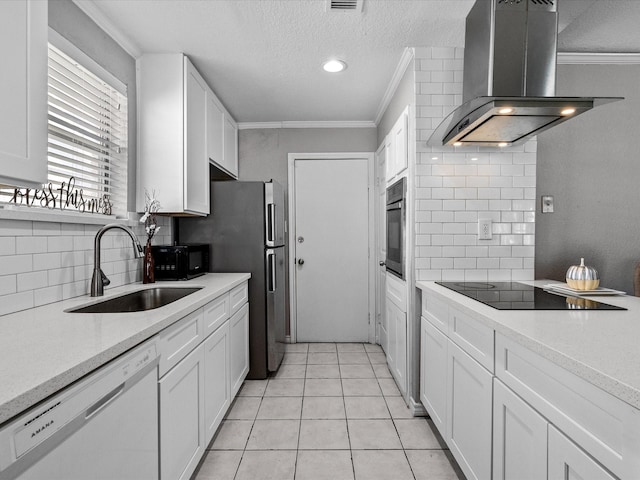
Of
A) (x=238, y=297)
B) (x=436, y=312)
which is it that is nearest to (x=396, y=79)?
(x=436, y=312)

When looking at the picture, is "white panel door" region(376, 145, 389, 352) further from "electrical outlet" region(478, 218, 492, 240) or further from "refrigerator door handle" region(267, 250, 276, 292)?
"electrical outlet" region(478, 218, 492, 240)

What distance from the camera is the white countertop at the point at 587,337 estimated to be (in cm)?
79

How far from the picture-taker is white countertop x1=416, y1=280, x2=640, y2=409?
79 cm

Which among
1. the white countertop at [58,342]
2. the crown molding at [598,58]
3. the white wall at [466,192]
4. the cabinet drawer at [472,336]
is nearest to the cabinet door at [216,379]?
the white countertop at [58,342]

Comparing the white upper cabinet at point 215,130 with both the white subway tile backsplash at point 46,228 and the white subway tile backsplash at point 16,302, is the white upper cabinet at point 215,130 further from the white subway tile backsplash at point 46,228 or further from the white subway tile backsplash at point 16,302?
the white subway tile backsplash at point 16,302

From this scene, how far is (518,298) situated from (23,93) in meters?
1.99

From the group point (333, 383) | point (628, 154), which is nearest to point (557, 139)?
point (628, 154)

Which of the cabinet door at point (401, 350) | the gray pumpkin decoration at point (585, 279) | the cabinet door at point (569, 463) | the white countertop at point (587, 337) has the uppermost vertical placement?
the gray pumpkin decoration at point (585, 279)

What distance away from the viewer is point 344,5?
1913mm

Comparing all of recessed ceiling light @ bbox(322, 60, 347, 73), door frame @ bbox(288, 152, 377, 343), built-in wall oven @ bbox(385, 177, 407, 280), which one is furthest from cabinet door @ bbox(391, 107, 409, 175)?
door frame @ bbox(288, 152, 377, 343)

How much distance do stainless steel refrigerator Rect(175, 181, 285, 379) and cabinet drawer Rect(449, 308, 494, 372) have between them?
1.62 meters

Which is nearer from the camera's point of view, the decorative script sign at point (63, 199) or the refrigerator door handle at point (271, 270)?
the decorative script sign at point (63, 199)

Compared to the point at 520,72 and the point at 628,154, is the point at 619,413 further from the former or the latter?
the point at 628,154

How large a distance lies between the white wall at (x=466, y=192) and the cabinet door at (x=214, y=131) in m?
1.61
